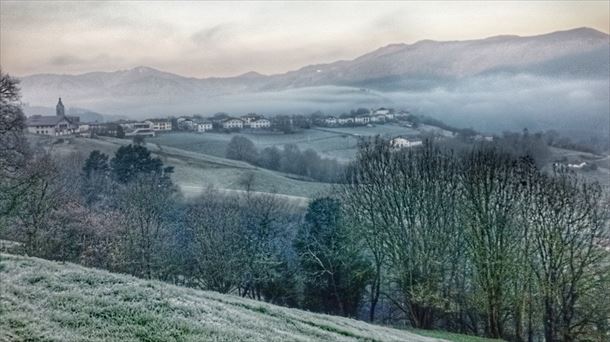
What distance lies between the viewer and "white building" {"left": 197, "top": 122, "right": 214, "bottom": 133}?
121350 mm

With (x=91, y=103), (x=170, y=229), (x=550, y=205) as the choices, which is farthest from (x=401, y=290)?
(x=91, y=103)

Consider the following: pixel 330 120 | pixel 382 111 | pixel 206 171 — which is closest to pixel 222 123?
pixel 330 120

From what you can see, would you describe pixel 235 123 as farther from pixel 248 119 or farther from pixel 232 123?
pixel 248 119

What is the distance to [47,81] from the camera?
9706cm

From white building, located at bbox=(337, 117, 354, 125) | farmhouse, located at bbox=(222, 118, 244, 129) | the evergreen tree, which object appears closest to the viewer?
the evergreen tree

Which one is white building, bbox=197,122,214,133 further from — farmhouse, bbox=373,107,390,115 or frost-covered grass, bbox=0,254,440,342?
frost-covered grass, bbox=0,254,440,342

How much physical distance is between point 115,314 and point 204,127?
112165mm

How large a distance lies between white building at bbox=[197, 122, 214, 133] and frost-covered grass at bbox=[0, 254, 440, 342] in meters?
105

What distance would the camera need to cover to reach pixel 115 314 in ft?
43.7

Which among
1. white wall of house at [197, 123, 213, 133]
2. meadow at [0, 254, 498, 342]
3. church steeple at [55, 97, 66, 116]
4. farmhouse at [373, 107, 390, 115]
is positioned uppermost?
church steeple at [55, 97, 66, 116]

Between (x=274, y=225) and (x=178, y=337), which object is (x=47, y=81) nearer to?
(x=274, y=225)

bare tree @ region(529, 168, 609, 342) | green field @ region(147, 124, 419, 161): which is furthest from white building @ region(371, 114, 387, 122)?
bare tree @ region(529, 168, 609, 342)

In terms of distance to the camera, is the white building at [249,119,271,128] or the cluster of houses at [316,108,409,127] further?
the cluster of houses at [316,108,409,127]

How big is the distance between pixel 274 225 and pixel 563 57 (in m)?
197
